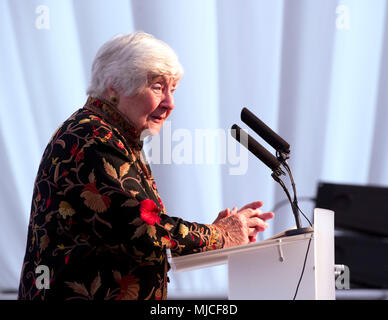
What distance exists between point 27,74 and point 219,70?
3.02 ft

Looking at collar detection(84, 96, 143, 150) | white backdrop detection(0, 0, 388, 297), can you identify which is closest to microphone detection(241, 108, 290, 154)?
collar detection(84, 96, 143, 150)

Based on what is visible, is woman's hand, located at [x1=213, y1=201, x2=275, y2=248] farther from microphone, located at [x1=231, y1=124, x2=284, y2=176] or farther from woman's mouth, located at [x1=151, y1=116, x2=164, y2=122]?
woman's mouth, located at [x1=151, y1=116, x2=164, y2=122]

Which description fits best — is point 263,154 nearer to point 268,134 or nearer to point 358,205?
point 268,134

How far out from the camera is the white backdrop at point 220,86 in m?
2.46

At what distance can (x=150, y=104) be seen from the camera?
4.41 feet

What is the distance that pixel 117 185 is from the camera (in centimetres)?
113

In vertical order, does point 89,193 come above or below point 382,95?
above

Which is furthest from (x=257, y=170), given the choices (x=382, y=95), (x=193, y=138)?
(x=382, y=95)

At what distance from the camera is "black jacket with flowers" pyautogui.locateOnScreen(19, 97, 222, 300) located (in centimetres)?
111

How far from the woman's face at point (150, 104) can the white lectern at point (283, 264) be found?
0.37 m

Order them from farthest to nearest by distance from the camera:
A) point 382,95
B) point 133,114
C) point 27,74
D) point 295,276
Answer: point 382,95
point 27,74
point 133,114
point 295,276

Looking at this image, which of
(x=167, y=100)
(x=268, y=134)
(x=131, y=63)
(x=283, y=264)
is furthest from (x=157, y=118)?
(x=283, y=264)
